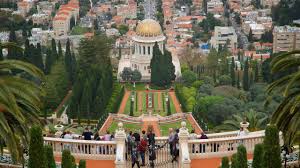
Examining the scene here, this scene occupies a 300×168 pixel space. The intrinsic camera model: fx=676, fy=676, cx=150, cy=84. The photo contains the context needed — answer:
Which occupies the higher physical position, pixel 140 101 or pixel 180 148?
pixel 180 148

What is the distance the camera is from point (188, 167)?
19.9 m

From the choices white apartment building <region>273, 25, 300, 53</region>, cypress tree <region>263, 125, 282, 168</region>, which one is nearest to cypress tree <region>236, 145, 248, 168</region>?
cypress tree <region>263, 125, 282, 168</region>

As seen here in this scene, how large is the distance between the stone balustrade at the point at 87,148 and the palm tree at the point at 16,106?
1.51 metres

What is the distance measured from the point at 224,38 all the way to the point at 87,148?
242 ft

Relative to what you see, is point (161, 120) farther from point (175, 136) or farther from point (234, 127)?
point (175, 136)

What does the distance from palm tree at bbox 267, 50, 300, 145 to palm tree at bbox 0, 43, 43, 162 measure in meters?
6.75

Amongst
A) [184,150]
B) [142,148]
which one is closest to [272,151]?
[184,150]

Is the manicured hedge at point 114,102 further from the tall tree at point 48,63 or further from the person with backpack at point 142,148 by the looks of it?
the person with backpack at point 142,148

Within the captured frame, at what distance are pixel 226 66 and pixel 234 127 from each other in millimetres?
35374

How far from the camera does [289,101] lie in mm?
18594

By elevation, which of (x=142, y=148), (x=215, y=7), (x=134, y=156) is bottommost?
(x=215, y=7)

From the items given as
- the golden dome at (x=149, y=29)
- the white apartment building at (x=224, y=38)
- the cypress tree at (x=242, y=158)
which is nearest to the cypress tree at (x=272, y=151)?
the cypress tree at (x=242, y=158)

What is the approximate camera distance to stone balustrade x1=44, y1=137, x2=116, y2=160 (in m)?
21.1

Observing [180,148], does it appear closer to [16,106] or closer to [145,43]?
[16,106]
